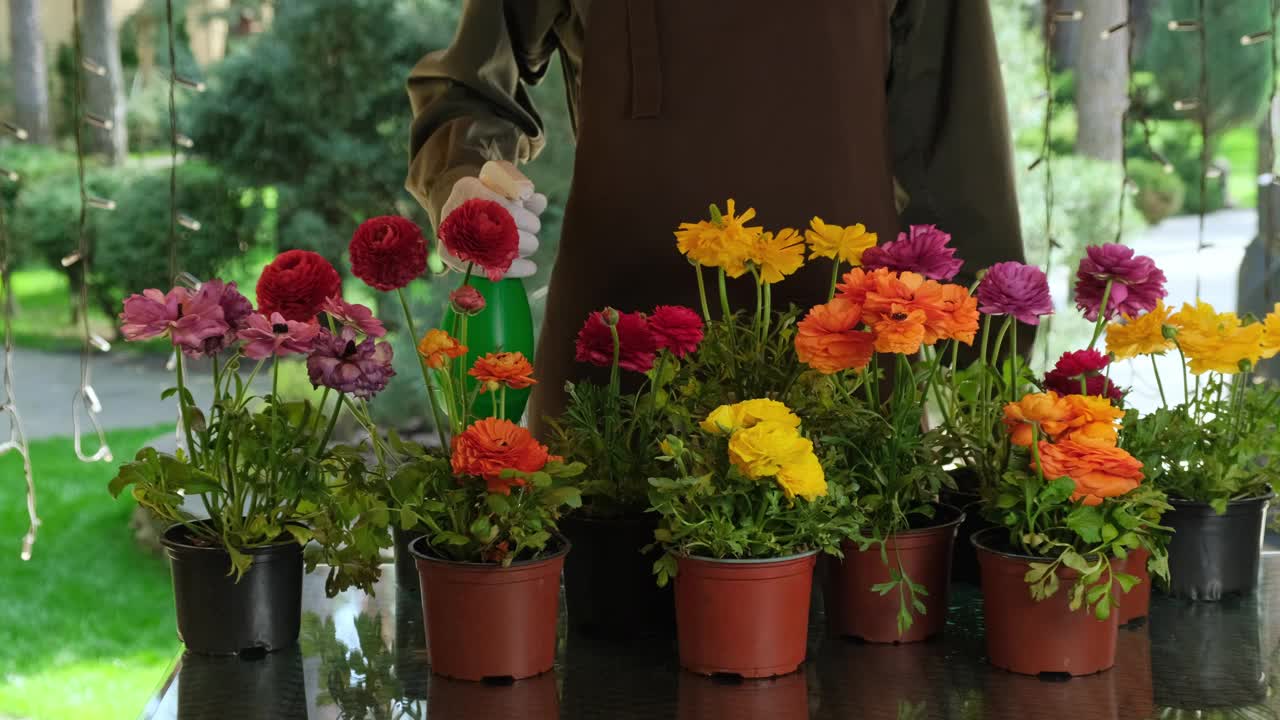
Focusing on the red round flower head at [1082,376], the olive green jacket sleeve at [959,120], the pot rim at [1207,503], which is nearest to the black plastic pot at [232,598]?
the red round flower head at [1082,376]

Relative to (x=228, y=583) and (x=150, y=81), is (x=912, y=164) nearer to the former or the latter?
(x=228, y=583)

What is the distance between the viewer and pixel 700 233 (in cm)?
109

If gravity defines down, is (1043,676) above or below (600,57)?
below

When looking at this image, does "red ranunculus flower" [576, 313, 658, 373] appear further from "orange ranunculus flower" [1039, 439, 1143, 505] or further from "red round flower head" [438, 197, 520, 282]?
"orange ranunculus flower" [1039, 439, 1143, 505]

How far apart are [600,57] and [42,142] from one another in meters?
5.88

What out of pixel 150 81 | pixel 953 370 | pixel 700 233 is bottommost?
pixel 953 370

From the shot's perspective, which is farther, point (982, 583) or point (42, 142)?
point (42, 142)

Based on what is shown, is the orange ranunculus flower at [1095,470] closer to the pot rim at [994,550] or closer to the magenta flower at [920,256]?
the pot rim at [994,550]

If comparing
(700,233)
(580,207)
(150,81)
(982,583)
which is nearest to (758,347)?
(700,233)

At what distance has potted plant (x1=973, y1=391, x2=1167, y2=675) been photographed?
0.98m

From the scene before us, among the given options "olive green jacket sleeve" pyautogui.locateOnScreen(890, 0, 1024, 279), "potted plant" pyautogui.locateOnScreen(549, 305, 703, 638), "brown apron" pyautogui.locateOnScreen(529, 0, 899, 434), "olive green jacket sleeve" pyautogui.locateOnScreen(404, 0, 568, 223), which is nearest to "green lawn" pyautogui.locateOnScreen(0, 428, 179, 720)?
"olive green jacket sleeve" pyautogui.locateOnScreen(404, 0, 568, 223)

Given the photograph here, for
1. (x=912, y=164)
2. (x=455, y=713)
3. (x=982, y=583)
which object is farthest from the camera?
(x=912, y=164)

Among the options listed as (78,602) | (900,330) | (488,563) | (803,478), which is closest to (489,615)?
(488,563)

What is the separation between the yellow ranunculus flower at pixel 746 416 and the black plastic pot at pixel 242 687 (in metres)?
0.35
